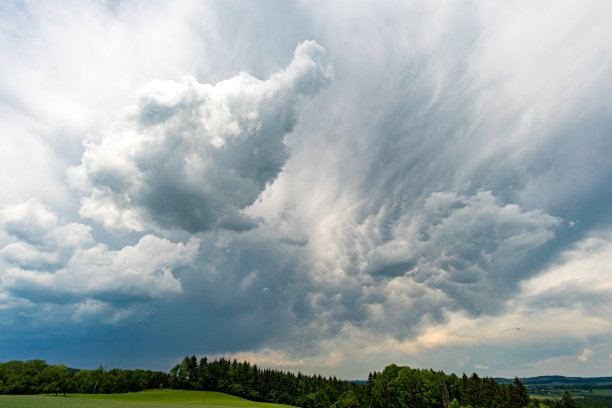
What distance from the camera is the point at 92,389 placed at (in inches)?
5408

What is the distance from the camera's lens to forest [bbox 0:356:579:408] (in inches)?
4094

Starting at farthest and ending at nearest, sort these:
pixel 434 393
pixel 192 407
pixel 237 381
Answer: pixel 237 381
pixel 434 393
pixel 192 407

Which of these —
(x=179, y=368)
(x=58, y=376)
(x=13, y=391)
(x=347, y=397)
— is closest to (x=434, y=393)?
(x=347, y=397)

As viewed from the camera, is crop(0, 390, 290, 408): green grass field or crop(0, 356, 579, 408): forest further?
crop(0, 356, 579, 408): forest

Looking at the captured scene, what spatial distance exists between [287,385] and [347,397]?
105ft

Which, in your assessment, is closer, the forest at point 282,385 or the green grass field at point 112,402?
the green grass field at point 112,402

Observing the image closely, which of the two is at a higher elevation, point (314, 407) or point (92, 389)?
point (92, 389)

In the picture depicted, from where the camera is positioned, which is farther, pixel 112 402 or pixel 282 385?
pixel 282 385

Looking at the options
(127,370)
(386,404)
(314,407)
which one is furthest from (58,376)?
(386,404)

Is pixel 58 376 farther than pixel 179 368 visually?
No

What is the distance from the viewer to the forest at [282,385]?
10400cm

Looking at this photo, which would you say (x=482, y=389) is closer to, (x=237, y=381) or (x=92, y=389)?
(x=237, y=381)

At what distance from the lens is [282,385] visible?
162 metres

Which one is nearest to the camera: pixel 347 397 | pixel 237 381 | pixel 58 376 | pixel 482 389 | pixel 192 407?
pixel 192 407
